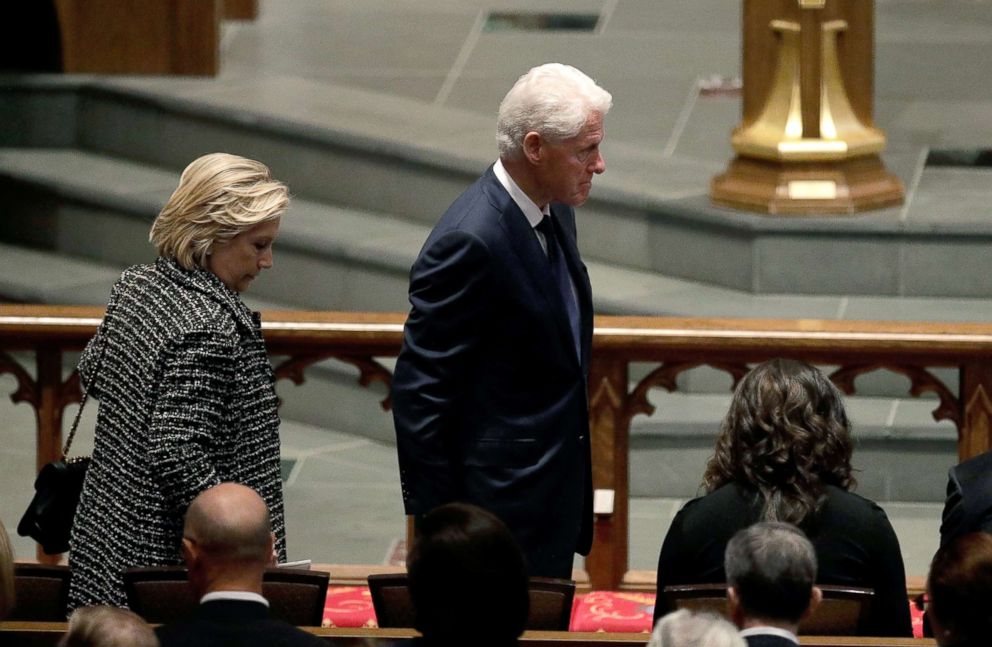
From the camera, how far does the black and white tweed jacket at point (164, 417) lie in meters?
3.28

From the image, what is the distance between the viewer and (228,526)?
2859mm

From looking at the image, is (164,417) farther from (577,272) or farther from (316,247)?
(316,247)

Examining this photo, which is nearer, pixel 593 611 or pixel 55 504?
pixel 55 504

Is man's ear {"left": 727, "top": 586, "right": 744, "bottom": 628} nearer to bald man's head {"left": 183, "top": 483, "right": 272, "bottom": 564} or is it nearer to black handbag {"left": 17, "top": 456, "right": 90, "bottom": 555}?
bald man's head {"left": 183, "top": 483, "right": 272, "bottom": 564}

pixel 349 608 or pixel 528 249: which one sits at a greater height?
pixel 528 249

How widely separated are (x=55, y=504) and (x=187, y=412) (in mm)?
469

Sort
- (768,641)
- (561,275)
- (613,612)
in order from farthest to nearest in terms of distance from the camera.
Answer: (613,612) → (561,275) → (768,641)

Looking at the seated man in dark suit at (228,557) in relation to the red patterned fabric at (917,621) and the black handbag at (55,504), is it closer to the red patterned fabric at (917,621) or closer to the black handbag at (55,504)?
the black handbag at (55,504)

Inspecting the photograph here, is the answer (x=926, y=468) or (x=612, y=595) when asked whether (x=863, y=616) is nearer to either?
(x=612, y=595)

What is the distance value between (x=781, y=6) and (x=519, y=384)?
3079 mm

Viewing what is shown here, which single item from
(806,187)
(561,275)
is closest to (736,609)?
(561,275)

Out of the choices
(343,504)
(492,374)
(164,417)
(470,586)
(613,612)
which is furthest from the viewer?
(343,504)

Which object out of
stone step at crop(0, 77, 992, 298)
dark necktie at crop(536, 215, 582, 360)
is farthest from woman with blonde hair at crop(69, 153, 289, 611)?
stone step at crop(0, 77, 992, 298)

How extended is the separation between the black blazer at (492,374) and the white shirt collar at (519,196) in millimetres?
20
